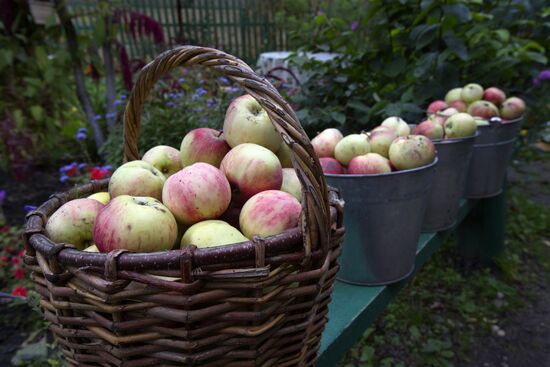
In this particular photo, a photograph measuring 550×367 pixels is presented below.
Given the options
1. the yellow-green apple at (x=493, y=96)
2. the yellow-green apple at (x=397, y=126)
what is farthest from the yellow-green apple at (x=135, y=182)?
the yellow-green apple at (x=493, y=96)

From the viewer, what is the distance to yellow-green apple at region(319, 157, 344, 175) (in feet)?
3.85

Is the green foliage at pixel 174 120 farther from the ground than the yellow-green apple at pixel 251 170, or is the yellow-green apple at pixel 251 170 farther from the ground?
the yellow-green apple at pixel 251 170

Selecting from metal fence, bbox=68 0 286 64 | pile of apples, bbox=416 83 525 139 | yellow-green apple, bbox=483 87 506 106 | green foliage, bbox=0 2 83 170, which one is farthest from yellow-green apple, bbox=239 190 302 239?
metal fence, bbox=68 0 286 64

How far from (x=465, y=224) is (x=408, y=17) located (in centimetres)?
153

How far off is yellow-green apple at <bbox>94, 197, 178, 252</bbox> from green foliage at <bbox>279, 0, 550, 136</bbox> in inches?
53.6

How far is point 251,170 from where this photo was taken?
82cm

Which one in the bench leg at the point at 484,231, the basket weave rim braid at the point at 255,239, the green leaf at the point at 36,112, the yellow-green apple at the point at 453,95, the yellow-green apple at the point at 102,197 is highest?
the basket weave rim braid at the point at 255,239

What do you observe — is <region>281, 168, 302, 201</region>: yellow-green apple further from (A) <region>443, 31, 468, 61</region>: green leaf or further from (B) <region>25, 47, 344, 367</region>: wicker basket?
(A) <region>443, 31, 468, 61</region>: green leaf

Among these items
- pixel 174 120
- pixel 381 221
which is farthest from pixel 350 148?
pixel 174 120

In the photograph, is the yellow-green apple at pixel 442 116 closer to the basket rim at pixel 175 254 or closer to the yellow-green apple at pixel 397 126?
the yellow-green apple at pixel 397 126

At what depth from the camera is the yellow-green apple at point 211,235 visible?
69cm

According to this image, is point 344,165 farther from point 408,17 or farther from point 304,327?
point 408,17

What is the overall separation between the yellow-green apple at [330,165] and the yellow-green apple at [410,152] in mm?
166

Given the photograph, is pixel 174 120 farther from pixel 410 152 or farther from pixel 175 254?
pixel 175 254
